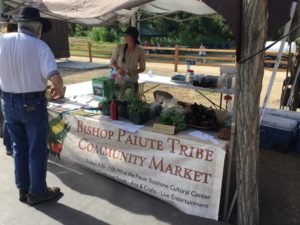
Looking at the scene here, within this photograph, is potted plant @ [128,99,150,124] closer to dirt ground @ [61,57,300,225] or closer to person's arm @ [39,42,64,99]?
person's arm @ [39,42,64,99]

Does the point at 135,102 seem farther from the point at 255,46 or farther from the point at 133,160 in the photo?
the point at 255,46

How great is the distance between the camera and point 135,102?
3408 mm

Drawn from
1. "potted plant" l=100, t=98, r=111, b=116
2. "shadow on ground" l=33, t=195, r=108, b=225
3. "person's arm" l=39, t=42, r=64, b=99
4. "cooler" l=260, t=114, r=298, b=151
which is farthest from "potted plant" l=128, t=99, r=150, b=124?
"cooler" l=260, t=114, r=298, b=151

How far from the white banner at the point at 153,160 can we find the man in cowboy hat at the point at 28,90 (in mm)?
692

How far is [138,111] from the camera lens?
326 centimetres

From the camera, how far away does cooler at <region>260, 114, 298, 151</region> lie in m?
4.62

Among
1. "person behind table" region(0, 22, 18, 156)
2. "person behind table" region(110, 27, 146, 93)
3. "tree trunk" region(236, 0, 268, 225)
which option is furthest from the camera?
"person behind table" region(110, 27, 146, 93)

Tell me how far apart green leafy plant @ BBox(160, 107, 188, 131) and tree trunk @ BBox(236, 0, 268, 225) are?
0.65 metres

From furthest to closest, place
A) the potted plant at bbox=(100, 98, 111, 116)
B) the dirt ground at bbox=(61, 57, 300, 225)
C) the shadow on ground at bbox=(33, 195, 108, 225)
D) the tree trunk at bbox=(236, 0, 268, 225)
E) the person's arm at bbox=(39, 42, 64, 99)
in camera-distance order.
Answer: the potted plant at bbox=(100, 98, 111, 116) → the dirt ground at bbox=(61, 57, 300, 225) → the shadow on ground at bbox=(33, 195, 108, 225) → the person's arm at bbox=(39, 42, 64, 99) → the tree trunk at bbox=(236, 0, 268, 225)

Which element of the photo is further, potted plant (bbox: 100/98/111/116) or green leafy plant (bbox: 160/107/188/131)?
potted plant (bbox: 100/98/111/116)

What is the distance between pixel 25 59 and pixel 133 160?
1445 millimetres

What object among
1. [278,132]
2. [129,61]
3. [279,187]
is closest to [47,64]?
[129,61]

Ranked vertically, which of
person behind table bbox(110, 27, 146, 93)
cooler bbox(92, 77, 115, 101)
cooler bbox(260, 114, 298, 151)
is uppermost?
person behind table bbox(110, 27, 146, 93)

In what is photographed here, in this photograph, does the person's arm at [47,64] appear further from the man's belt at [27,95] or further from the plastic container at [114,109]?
the plastic container at [114,109]
